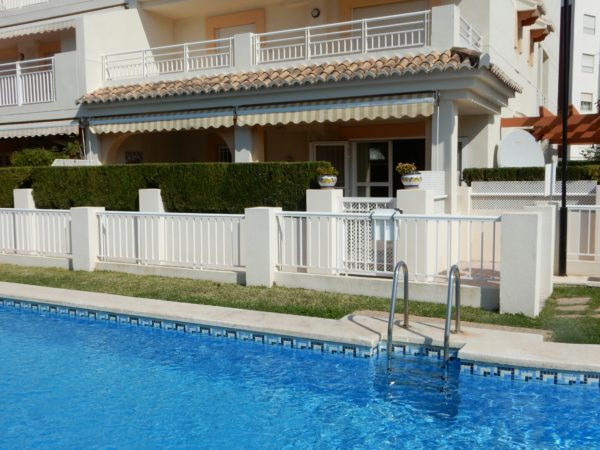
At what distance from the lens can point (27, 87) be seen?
25516mm

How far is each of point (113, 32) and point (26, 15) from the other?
6373 mm

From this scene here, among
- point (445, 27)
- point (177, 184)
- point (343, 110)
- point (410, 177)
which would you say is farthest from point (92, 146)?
point (410, 177)

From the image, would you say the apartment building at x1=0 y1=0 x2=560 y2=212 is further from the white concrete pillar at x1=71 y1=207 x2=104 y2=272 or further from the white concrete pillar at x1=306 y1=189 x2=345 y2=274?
the white concrete pillar at x1=71 y1=207 x2=104 y2=272

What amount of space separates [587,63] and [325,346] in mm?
56556

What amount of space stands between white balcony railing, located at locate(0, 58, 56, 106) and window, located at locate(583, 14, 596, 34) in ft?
165

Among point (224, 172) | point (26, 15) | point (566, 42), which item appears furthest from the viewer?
point (26, 15)

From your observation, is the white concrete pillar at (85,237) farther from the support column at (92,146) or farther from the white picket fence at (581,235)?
the white picket fence at (581,235)

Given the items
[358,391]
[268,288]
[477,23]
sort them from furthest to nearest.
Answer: [477,23] < [268,288] < [358,391]

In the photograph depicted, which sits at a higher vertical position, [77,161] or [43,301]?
[77,161]

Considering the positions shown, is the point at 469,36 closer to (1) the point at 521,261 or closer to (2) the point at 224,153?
(1) the point at 521,261

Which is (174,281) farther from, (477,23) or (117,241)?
(477,23)

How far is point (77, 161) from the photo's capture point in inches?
870

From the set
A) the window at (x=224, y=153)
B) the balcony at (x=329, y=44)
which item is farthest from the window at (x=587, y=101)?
the window at (x=224, y=153)

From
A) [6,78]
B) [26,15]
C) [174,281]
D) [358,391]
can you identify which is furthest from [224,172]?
[26,15]
